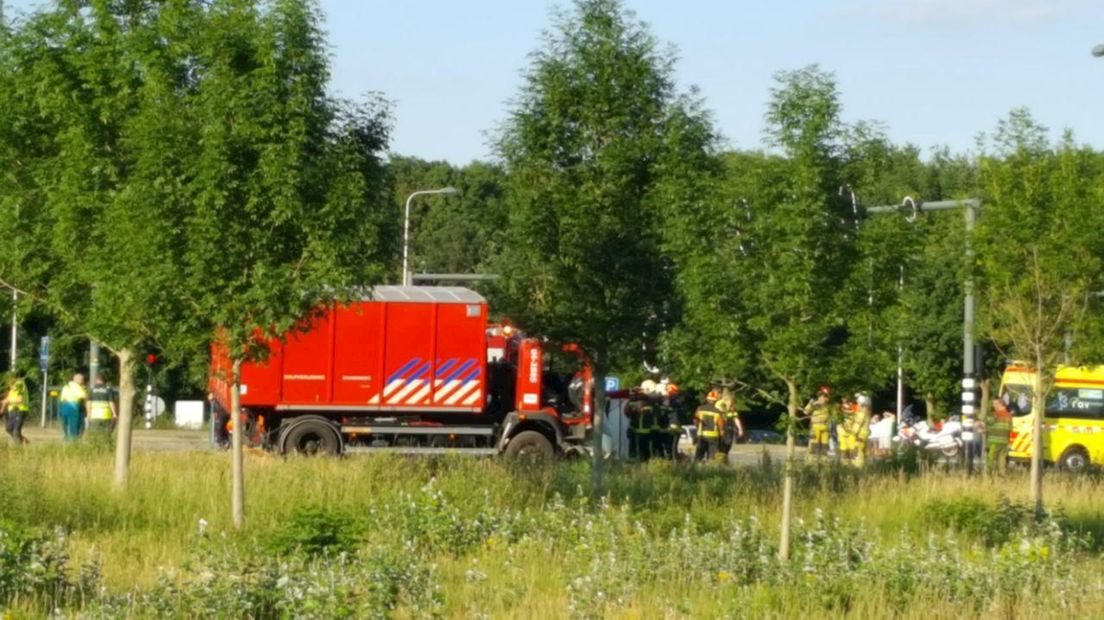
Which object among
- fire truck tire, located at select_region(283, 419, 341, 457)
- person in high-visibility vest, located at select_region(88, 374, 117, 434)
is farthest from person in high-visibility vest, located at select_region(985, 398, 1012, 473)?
person in high-visibility vest, located at select_region(88, 374, 117, 434)

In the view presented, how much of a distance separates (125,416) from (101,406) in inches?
506

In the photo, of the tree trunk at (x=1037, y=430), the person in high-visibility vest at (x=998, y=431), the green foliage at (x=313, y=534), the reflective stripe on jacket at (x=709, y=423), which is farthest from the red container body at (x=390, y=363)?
the green foliage at (x=313, y=534)

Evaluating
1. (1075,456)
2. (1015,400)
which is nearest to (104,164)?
(1015,400)

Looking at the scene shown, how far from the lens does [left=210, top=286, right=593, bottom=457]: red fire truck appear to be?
31.0 m

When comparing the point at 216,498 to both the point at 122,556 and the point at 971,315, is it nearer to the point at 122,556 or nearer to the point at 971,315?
the point at 122,556

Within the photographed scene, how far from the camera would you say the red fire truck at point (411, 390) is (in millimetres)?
31016

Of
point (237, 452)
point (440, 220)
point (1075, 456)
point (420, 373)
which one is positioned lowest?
point (1075, 456)

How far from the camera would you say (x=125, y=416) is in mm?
19266

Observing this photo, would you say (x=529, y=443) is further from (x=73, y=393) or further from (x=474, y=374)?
(x=73, y=393)

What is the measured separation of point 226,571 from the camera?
11367mm

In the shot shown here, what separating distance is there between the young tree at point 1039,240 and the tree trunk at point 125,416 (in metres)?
10.2

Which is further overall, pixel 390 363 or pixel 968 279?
pixel 390 363

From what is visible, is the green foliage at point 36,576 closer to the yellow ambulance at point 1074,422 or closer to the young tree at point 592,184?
the young tree at point 592,184

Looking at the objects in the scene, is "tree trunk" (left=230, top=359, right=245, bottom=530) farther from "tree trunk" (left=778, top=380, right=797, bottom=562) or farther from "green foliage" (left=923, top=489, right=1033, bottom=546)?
"green foliage" (left=923, top=489, right=1033, bottom=546)
